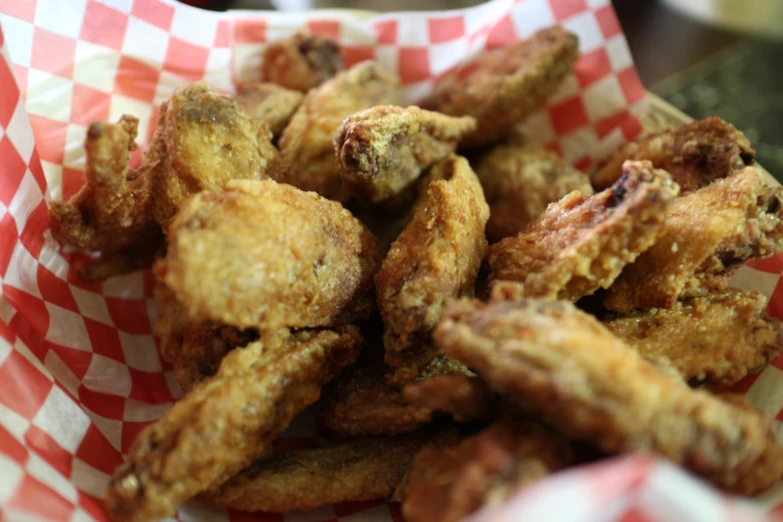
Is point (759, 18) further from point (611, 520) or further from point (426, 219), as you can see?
point (611, 520)

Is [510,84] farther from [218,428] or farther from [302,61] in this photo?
[218,428]

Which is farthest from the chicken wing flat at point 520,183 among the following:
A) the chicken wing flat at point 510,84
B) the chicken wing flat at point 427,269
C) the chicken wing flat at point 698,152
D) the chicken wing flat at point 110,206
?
the chicken wing flat at point 110,206

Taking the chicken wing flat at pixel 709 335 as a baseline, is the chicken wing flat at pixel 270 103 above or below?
above

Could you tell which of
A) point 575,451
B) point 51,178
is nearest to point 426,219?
point 575,451

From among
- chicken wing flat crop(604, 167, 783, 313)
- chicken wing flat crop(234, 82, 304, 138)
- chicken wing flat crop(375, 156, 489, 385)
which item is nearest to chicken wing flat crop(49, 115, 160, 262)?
chicken wing flat crop(234, 82, 304, 138)

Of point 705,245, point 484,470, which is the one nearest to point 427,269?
point 484,470

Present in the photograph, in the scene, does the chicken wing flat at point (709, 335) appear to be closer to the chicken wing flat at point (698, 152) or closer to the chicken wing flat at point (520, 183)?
the chicken wing flat at point (698, 152)
